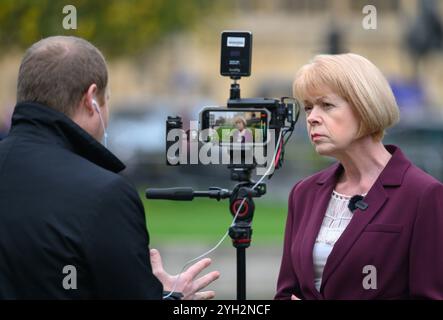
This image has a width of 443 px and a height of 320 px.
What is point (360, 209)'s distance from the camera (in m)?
4.30

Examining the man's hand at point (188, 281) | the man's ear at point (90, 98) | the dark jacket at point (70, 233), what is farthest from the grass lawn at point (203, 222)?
the dark jacket at point (70, 233)

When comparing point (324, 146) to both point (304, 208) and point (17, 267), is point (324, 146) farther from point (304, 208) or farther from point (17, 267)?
point (17, 267)

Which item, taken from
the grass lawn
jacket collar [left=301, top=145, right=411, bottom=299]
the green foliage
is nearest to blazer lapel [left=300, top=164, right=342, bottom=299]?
jacket collar [left=301, top=145, right=411, bottom=299]

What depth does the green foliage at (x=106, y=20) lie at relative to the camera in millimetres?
14234

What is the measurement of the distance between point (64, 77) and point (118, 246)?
0.59 m

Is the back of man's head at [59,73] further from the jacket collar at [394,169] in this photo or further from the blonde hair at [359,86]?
the jacket collar at [394,169]

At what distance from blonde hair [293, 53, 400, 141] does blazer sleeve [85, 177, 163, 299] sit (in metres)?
0.98

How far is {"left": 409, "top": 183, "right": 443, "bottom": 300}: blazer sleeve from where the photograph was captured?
4051 millimetres

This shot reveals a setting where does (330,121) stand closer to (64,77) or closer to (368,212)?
(368,212)

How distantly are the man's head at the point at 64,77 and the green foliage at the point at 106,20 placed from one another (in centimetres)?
918

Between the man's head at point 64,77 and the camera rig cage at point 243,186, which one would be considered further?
the camera rig cage at point 243,186

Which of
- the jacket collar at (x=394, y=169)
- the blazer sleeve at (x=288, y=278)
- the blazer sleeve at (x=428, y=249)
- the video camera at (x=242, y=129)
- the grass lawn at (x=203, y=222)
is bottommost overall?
the grass lawn at (x=203, y=222)

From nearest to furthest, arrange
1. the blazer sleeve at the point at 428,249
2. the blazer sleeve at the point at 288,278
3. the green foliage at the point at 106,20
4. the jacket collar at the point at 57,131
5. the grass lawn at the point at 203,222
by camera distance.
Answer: the jacket collar at the point at 57,131 < the blazer sleeve at the point at 428,249 < the blazer sleeve at the point at 288,278 < the green foliage at the point at 106,20 < the grass lawn at the point at 203,222

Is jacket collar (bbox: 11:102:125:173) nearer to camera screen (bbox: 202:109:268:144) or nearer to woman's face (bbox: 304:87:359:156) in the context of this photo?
camera screen (bbox: 202:109:268:144)
